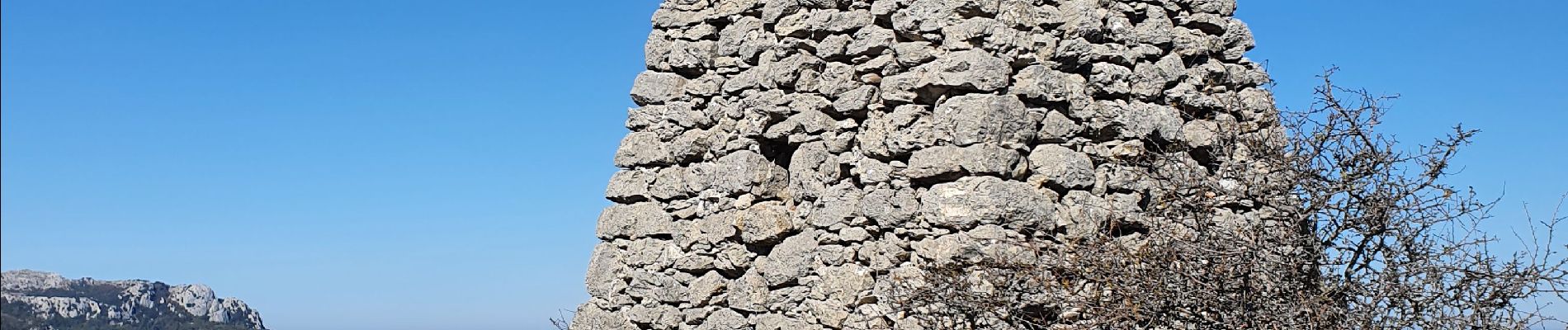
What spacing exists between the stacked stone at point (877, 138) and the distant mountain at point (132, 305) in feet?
17.1

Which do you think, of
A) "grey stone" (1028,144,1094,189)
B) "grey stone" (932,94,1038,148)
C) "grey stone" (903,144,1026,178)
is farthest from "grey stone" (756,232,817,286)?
"grey stone" (1028,144,1094,189)

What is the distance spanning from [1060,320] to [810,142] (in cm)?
133

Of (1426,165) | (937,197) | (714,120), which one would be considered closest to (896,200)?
(937,197)

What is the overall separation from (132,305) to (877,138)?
8.72m

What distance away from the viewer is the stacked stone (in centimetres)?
557

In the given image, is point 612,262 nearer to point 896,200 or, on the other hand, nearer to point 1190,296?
point 896,200

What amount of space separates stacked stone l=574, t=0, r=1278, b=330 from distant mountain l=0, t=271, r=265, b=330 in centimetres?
520

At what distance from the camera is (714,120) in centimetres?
652

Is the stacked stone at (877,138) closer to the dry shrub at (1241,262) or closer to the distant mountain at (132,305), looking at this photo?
the dry shrub at (1241,262)

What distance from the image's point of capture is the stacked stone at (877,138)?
5.57 metres

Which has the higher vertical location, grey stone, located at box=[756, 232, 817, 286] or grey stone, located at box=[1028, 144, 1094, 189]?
grey stone, located at box=[1028, 144, 1094, 189]

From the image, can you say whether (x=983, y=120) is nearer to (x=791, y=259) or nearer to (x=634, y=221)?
→ (x=791, y=259)

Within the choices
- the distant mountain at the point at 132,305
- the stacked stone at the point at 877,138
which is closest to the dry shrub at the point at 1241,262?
the stacked stone at the point at 877,138

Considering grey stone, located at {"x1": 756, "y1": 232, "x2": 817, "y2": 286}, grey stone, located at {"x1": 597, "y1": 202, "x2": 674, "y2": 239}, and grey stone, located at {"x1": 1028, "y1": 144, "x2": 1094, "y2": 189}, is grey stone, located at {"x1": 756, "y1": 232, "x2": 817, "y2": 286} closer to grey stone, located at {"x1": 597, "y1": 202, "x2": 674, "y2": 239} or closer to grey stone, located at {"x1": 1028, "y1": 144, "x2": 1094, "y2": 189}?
grey stone, located at {"x1": 597, "y1": 202, "x2": 674, "y2": 239}
